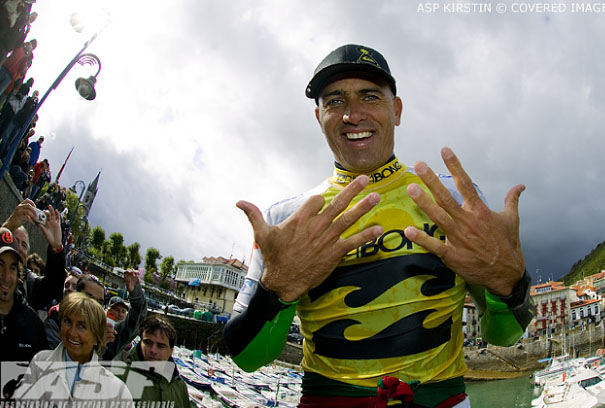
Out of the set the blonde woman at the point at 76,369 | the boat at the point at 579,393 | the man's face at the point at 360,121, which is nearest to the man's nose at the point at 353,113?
the man's face at the point at 360,121

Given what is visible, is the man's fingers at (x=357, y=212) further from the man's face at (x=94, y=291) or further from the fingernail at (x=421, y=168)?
the man's face at (x=94, y=291)

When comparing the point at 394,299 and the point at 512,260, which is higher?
the point at 512,260

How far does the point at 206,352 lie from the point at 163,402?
4496 centimetres

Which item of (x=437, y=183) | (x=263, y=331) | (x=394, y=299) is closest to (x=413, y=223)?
(x=437, y=183)

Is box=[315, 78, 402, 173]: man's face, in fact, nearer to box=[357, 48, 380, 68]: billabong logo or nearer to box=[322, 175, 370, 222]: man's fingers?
box=[357, 48, 380, 68]: billabong logo

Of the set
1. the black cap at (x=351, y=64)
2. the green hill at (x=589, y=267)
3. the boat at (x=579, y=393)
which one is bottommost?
the black cap at (x=351, y=64)

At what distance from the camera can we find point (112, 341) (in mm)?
5305

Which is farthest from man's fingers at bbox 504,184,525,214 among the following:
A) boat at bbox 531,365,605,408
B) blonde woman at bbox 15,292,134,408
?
boat at bbox 531,365,605,408

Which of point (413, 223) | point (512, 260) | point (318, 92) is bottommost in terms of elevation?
point (512, 260)

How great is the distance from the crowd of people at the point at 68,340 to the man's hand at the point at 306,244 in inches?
96.3

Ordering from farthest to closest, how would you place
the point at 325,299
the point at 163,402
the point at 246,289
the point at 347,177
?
1. the point at 163,402
2. the point at 347,177
3. the point at 246,289
4. the point at 325,299

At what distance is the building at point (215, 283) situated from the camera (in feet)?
287

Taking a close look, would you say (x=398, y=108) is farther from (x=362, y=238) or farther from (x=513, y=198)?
(x=362, y=238)

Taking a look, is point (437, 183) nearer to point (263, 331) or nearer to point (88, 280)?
point (263, 331)
